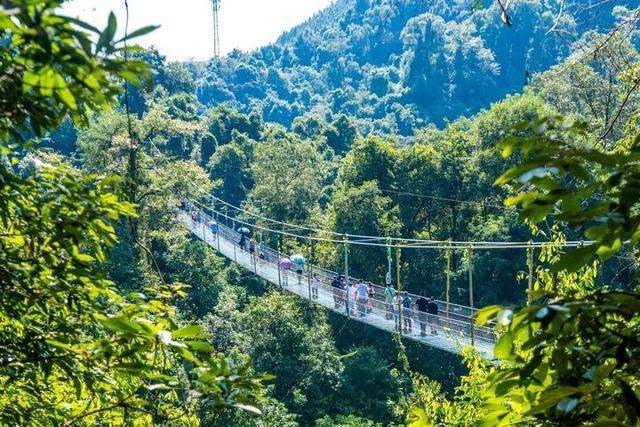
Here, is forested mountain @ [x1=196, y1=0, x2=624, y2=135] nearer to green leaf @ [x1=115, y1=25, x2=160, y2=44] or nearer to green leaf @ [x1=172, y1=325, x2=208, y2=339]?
green leaf @ [x1=172, y1=325, x2=208, y2=339]

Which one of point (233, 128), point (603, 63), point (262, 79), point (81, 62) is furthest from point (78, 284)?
point (262, 79)

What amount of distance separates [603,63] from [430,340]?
10163 mm

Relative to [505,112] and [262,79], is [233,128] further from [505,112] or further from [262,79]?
[262,79]

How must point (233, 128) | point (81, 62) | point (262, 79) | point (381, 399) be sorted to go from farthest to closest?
1. point (262, 79)
2. point (233, 128)
3. point (381, 399)
4. point (81, 62)

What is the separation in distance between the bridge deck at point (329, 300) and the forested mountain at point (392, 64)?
21133 mm

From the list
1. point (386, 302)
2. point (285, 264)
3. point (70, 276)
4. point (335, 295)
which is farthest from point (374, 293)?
point (70, 276)

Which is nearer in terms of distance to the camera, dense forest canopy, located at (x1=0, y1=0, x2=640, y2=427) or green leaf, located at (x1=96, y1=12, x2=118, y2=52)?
green leaf, located at (x1=96, y1=12, x2=118, y2=52)

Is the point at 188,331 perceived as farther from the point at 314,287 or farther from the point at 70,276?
the point at 314,287

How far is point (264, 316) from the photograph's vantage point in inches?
473

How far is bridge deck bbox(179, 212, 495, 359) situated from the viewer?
916 centimetres

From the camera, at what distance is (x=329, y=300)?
1223 cm

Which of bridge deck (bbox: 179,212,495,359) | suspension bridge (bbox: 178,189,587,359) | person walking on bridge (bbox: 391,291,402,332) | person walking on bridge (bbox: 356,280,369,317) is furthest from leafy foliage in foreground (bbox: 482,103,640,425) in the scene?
person walking on bridge (bbox: 356,280,369,317)

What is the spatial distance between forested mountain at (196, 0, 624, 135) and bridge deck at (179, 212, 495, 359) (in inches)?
832

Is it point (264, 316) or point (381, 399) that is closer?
point (264, 316)
